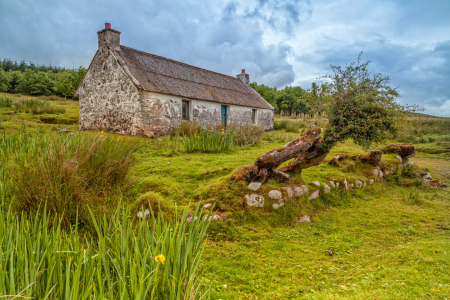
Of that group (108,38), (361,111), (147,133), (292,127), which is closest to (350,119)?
(361,111)

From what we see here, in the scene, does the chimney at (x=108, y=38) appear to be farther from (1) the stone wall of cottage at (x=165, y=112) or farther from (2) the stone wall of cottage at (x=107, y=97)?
(1) the stone wall of cottage at (x=165, y=112)

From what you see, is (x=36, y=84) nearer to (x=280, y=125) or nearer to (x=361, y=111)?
(x=280, y=125)

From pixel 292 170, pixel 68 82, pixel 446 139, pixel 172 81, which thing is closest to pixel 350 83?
pixel 292 170

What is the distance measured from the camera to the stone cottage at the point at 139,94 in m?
14.0

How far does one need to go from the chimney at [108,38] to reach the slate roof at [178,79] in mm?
417

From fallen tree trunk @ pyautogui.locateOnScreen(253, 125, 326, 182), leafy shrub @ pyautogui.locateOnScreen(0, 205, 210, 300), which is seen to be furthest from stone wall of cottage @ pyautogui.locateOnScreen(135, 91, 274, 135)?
leafy shrub @ pyautogui.locateOnScreen(0, 205, 210, 300)

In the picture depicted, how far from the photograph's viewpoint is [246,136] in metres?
11.9

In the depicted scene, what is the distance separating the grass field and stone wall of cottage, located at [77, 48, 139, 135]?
8079 millimetres

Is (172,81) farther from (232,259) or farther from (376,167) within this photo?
(232,259)

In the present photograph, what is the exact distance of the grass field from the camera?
275 cm

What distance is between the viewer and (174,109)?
A: 15.7 m

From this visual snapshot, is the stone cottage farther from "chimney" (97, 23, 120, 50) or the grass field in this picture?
the grass field

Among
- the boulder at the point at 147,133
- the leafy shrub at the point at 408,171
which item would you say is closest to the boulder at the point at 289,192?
the leafy shrub at the point at 408,171

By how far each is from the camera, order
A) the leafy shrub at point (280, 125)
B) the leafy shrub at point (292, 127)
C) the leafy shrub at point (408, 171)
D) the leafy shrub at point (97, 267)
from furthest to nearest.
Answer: the leafy shrub at point (280, 125)
the leafy shrub at point (292, 127)
the leafy shrub at point (408, 171)
the leafy shrub at point (97, 267)
